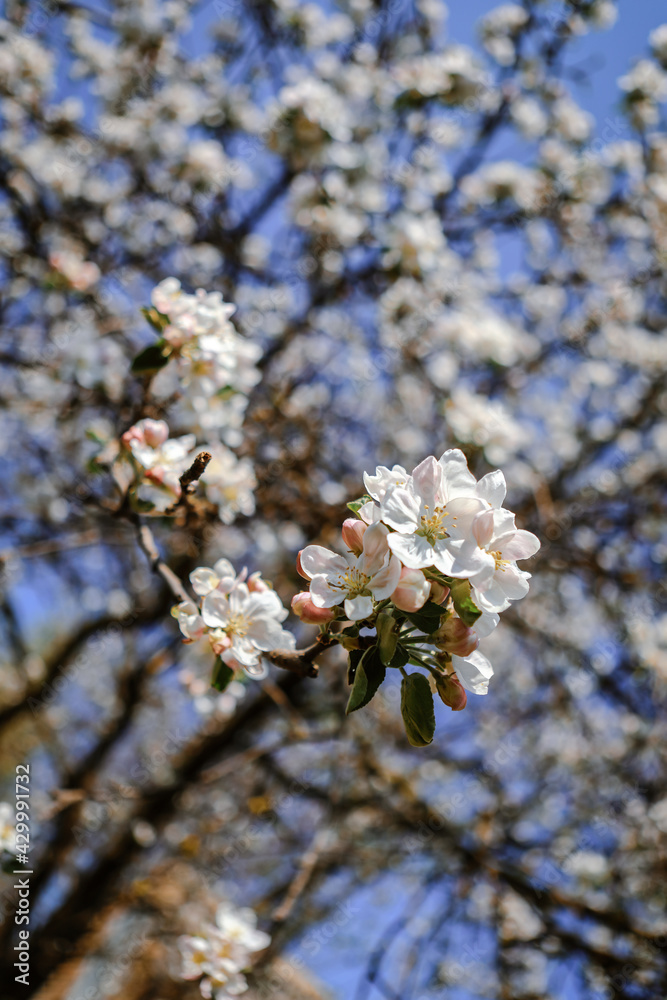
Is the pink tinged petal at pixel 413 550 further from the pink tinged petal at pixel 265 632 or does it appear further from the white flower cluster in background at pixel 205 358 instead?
the white flower cluster in background at pixel 205 358

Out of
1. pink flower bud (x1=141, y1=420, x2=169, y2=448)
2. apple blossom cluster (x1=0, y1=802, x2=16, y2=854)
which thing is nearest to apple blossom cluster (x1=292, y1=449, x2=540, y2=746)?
pink flower bud (x1=141, y1=420, x2=169, y2=448)

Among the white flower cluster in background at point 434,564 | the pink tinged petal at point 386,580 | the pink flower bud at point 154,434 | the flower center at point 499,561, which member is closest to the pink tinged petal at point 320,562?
the white flower cluster in background at point 434,564

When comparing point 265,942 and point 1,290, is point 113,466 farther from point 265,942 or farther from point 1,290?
point 1,290

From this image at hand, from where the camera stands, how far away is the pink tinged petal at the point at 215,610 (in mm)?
1103

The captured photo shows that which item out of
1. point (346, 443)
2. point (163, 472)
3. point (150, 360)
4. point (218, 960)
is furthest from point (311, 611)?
point (346, 443)

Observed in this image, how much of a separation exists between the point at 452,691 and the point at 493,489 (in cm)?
28

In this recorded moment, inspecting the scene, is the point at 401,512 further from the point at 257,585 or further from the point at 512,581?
the point at 257,585

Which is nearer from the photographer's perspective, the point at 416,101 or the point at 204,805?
the point at 416,101

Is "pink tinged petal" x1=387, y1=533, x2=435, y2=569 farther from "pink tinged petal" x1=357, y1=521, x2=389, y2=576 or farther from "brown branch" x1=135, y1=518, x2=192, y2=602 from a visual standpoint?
"brown branch" x1=135, y1=518, x2=192, y2=602

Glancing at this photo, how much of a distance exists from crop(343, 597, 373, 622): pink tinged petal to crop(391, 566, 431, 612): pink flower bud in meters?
0.04

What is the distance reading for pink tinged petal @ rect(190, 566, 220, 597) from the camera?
120cm

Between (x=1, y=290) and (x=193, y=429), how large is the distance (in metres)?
2.09

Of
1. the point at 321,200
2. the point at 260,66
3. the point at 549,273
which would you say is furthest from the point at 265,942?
the point at 260,66

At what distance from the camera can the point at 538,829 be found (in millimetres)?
4555
